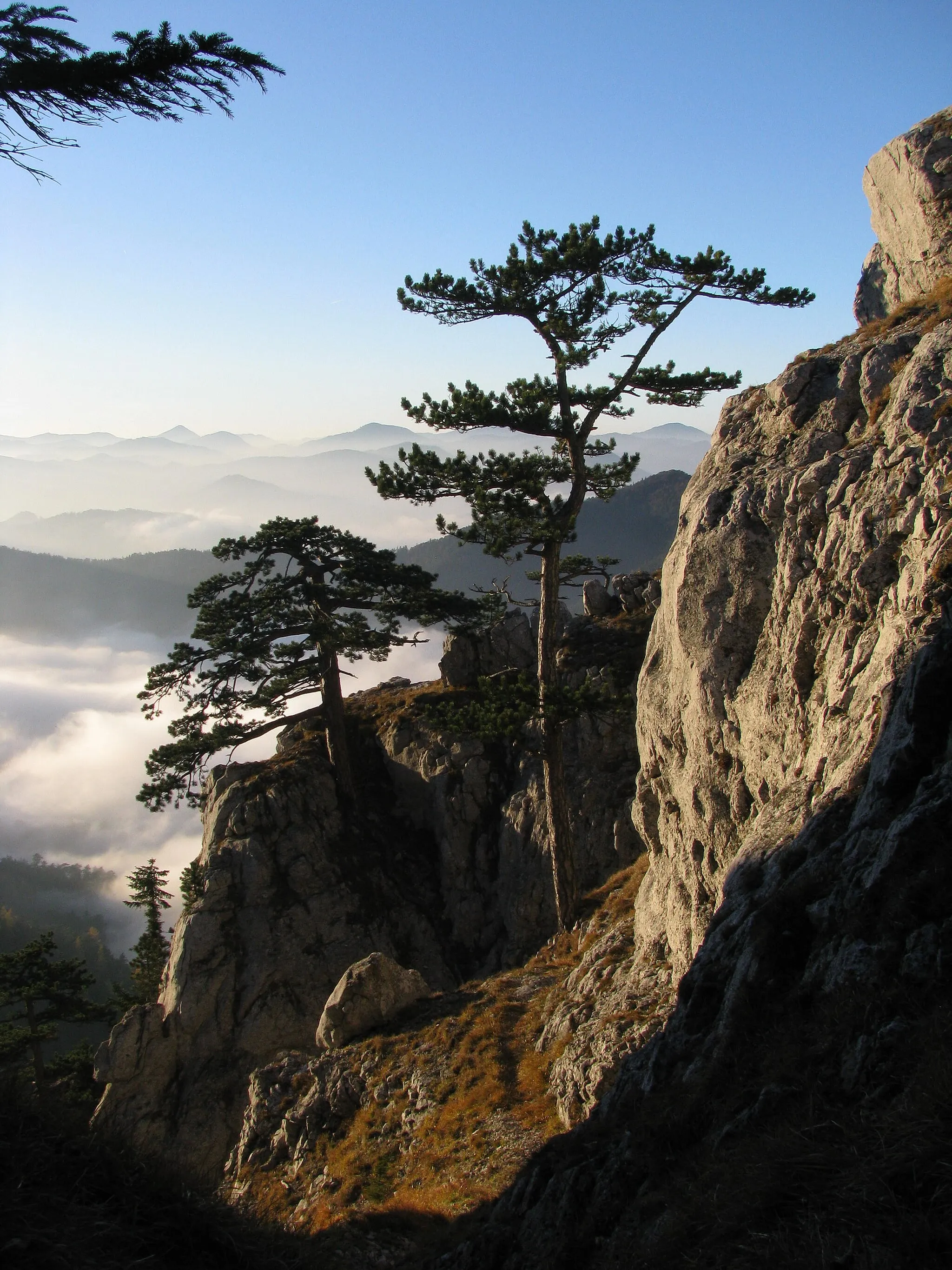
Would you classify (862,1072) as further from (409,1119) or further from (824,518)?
(409,1119)

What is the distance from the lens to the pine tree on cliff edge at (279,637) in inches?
1215

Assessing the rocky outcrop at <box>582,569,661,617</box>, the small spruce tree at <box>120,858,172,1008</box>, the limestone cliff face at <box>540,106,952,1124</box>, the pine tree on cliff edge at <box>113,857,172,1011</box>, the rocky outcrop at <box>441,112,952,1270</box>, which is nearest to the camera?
the rocky outcrop at <box>441,112,952,1270</box>

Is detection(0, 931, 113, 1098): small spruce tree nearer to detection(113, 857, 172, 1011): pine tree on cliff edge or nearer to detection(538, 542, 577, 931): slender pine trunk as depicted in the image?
detection(113, 857, 172, 1011): pine tree on cliff edge

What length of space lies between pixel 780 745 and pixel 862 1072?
22.7ft

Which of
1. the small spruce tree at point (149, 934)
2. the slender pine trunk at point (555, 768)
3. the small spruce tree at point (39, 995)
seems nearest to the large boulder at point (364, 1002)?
the slender pine trunk at point (555, 768)

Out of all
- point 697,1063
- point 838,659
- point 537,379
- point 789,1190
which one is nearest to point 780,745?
point 838,659

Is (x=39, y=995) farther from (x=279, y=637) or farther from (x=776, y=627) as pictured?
(x=776, y=627)

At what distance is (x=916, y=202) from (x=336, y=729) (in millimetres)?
25496

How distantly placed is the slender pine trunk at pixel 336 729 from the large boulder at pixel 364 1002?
12453 millimetres

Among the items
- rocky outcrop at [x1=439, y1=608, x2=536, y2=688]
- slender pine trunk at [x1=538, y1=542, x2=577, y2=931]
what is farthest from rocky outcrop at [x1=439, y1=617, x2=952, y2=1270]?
rocky outcrop at [x1=439, y1=608, x2=536, y2=688]

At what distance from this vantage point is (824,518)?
44.4 feet

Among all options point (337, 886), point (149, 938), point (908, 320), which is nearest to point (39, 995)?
point (149, 938)

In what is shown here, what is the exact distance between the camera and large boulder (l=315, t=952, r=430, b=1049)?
798 inches

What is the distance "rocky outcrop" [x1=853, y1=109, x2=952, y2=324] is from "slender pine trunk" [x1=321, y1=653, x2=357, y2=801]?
23.0m
